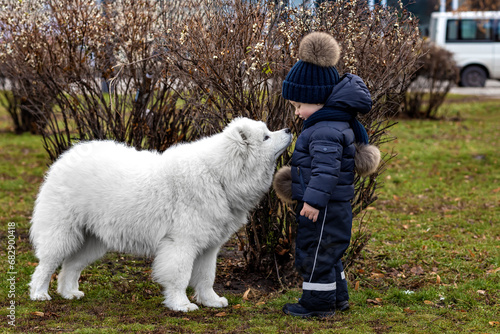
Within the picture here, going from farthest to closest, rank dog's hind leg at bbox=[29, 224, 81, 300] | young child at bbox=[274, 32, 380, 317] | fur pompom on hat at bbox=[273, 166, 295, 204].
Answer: dog's hind leg at bbox=[29, 224, 81, 300], fur pompom on hat at bbox=[273, 166, 295, 204], young child at bbox=[274, 32, 380, 317]

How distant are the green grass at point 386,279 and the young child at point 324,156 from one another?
1.19 ft

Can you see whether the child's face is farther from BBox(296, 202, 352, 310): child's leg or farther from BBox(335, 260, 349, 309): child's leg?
BBox(335, 260, 349, 309): child's leg

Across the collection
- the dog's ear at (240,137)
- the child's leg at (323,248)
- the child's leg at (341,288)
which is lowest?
the child's leg at (341,288)

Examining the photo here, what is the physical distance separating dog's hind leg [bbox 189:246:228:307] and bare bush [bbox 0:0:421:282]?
71 cm

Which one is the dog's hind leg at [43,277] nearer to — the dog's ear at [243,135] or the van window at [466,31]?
the dog's ear at [243,135]

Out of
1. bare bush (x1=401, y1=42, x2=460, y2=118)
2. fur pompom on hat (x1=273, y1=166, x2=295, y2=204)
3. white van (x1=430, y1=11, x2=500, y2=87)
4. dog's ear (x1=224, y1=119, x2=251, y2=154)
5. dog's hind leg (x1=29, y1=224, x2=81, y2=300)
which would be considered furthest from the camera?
white van (x1=430, y1=11, x2=500, y2=87)

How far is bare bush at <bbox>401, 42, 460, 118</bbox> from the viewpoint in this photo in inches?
595

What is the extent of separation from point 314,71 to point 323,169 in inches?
29.8

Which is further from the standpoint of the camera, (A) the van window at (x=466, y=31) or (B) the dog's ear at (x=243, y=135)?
(A) the van window at (x=466, y=31)

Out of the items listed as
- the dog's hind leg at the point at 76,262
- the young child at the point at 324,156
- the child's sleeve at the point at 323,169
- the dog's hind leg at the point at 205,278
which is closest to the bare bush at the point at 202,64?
the young child at the point at 324,156

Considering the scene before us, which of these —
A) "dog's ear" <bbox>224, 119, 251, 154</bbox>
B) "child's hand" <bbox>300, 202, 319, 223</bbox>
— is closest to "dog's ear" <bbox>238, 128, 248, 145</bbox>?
"dog's ear" <bbox>224, 119, 251, 154</bbox>

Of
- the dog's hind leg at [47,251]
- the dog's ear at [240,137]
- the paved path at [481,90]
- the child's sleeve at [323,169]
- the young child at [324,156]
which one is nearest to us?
the child's sleeve at [323,169]

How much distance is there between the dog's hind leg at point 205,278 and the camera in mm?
4887

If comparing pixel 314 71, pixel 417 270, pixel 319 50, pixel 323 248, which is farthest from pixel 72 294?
pixel 417 270
